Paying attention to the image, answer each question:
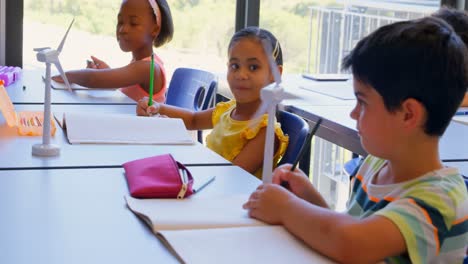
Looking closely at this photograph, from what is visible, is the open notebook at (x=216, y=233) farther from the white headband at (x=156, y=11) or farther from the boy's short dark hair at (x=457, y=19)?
the white headband at (x=156, y=11)

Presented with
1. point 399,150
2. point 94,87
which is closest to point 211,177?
point 399,150

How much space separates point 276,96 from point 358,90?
140mm

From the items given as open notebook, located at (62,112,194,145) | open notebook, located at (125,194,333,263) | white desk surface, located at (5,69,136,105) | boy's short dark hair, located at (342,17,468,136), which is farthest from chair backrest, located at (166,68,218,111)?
A: boy's short dark hair, located at (342,17,468,136)

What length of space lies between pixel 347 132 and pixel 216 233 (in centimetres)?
120

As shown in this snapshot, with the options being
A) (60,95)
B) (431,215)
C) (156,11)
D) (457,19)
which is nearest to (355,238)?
(431,215)

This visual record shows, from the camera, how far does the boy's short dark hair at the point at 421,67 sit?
3.81ft

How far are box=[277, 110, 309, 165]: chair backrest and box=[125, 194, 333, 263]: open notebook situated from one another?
551 millimetres

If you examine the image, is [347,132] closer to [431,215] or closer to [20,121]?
[20,121]

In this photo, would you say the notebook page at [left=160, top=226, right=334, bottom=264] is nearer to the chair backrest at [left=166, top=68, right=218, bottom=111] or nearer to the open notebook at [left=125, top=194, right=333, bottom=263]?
the open notebook at [left=125, top=194, right=333, bottom=263]

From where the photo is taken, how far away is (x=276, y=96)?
126cm

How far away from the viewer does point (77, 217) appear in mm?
1264

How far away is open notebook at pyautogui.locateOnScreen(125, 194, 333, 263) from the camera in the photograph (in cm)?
107

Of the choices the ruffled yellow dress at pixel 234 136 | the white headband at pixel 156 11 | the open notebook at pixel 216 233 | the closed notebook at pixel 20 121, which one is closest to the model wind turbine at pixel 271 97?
the open notebook at pixel 216 233

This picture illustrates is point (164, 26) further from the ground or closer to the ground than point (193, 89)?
further from the ground
